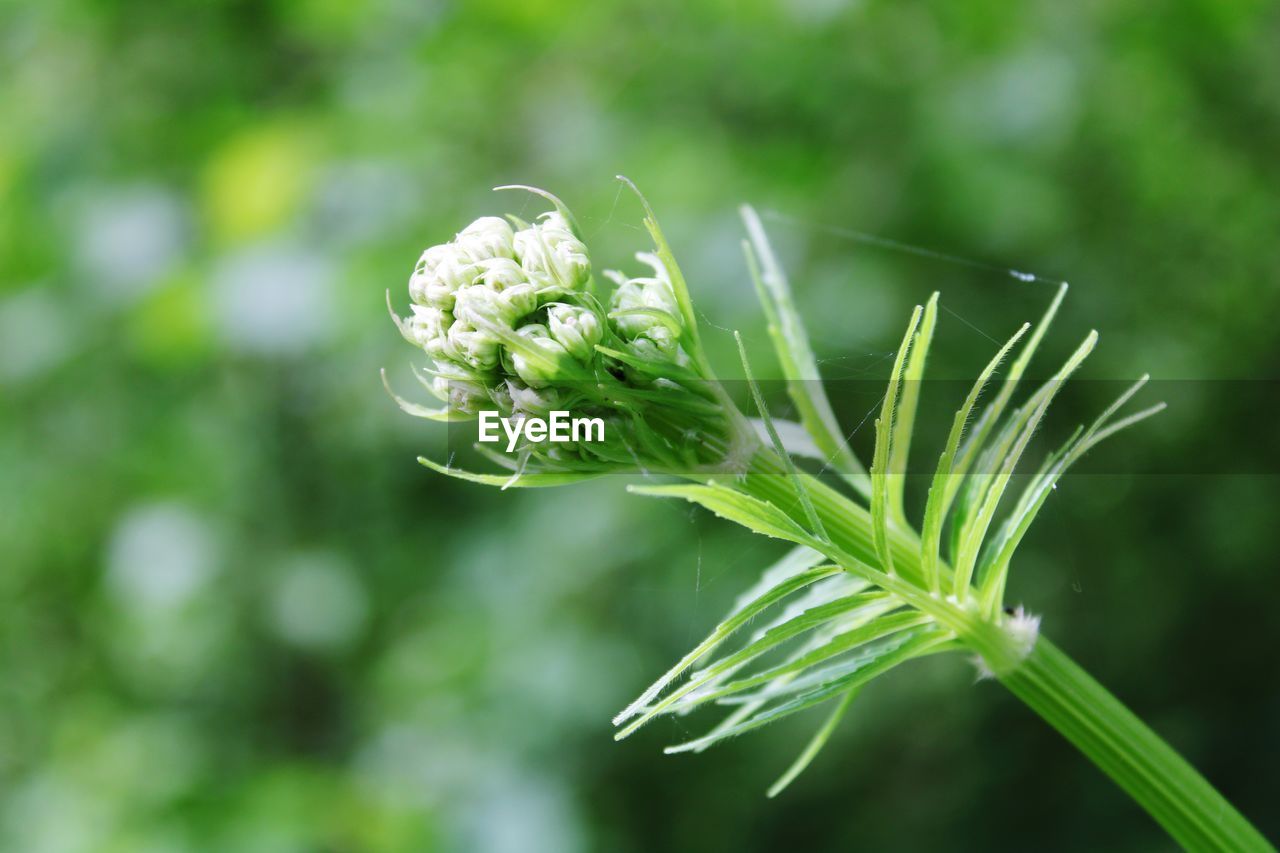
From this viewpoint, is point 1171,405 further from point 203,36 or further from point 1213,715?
point 203,36

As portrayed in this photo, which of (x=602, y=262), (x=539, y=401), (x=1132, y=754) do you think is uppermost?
(x=539, y=401)

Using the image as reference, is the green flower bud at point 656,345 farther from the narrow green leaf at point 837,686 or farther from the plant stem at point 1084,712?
the narrow green leaf at point 837,686

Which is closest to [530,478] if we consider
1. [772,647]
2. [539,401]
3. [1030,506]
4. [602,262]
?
[539,401]

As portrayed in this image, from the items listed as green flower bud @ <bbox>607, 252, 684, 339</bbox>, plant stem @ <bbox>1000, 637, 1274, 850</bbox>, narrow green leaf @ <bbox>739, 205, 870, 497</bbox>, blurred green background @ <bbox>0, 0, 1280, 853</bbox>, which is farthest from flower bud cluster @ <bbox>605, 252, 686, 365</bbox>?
blurred green background @ <bbox>0, 0, 1280, 853</bbox>

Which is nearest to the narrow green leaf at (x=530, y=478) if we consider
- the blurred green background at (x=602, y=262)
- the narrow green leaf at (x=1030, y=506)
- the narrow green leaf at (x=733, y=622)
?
the narrow green leaf at (x=733, y=622)

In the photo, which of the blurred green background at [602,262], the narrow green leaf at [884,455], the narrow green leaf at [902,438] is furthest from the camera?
the blurred green background at [602,262]

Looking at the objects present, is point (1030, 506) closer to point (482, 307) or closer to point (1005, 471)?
point (1005, 471)

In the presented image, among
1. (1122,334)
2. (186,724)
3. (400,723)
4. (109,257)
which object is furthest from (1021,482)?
(186,724)
